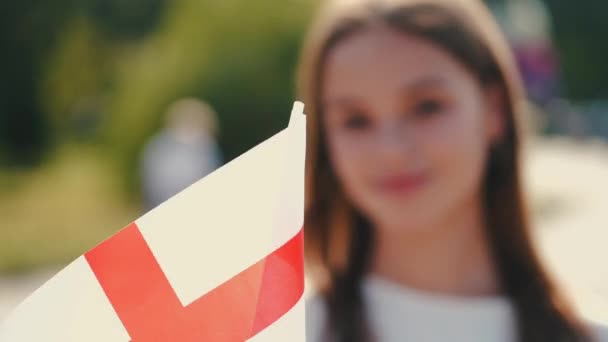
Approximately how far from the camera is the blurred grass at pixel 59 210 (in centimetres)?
930

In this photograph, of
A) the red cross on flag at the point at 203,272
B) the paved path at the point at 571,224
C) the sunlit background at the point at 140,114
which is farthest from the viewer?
the sunlit background at the point at 140,114

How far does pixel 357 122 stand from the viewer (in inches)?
59.4

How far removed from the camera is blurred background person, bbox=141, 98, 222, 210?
6816mm

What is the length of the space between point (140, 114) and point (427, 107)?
11.7 meters

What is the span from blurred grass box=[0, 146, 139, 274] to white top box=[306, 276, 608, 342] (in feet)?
24.9

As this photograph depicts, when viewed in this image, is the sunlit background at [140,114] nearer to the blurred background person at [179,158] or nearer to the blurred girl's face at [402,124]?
the blurred background person at [179,158]

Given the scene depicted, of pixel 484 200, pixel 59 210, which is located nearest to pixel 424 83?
pixel 484 200

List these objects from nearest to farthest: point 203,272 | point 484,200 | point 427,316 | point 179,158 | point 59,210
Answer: point 203,272
point 427,316
point 484,200
point 179,158
point 59,210

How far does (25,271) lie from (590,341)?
787 centimetres

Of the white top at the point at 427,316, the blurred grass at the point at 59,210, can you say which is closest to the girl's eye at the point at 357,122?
the white top at the point at 427,316

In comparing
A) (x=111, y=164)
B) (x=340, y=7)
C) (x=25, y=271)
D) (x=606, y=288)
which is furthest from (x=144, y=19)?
(x=340, y=7)

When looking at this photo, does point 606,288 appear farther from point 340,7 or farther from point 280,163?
point 280,163

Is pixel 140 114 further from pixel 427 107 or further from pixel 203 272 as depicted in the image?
pixel 203 272

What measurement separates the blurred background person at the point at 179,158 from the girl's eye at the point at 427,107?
5.26 meters
